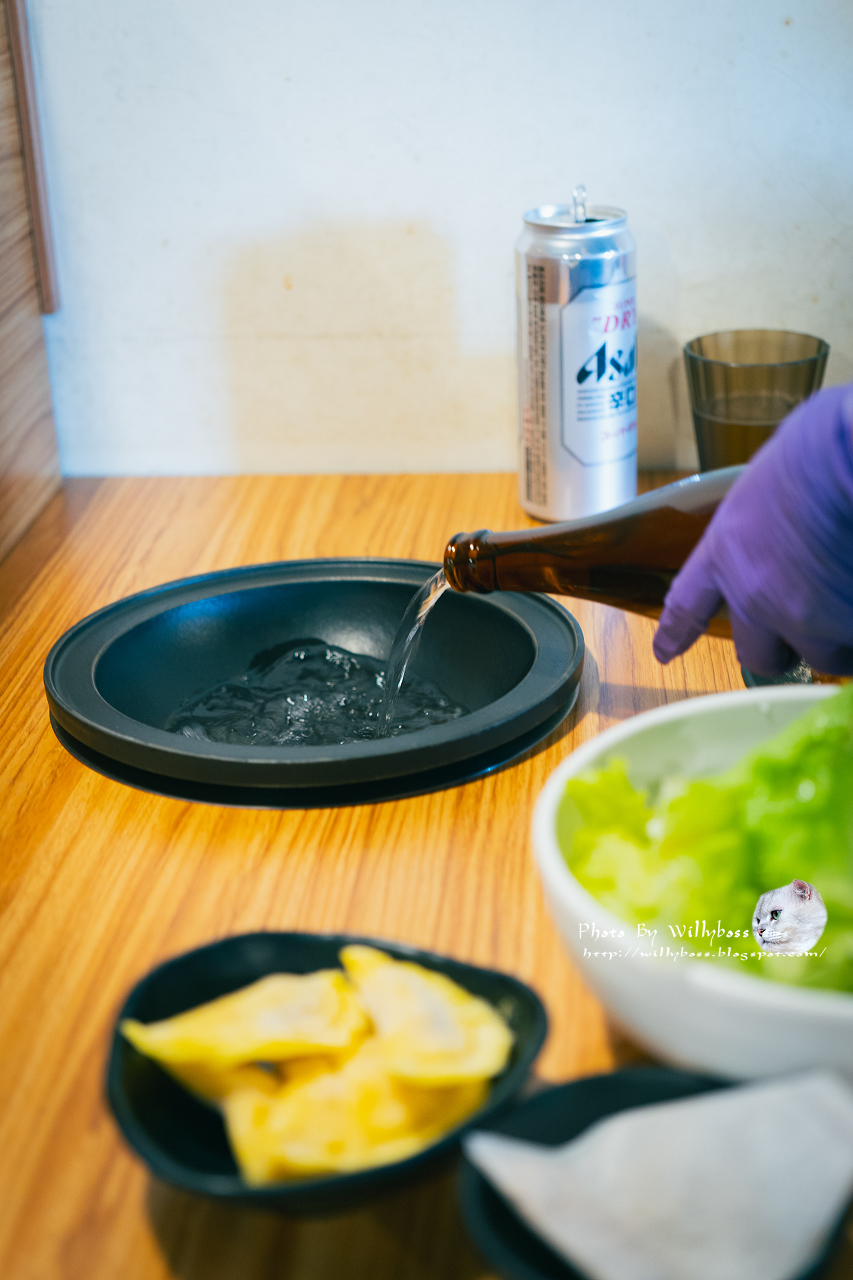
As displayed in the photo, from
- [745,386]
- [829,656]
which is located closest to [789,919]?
[829,656]

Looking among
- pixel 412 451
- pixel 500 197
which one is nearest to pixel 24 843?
pixel 412 451

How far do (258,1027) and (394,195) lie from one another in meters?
1.07

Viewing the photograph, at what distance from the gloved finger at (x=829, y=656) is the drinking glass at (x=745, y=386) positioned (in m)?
0.47

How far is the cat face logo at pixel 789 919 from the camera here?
0.68m

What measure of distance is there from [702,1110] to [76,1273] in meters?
0.26

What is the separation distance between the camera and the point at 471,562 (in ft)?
3.06

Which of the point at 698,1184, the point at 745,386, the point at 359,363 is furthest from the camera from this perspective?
the point at 359,363

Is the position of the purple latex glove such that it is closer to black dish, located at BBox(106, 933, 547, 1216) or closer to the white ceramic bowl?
the white ceramic bowl

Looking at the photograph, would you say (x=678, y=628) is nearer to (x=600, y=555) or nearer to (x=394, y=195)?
(x=600, y=555)

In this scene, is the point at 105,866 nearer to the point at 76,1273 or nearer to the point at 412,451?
the point at 76,1273

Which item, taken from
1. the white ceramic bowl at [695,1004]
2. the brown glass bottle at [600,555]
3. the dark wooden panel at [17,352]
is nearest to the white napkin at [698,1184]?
the white ceramic bowl at [695,1004]

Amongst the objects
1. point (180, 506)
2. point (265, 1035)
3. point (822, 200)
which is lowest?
point (180, 506)

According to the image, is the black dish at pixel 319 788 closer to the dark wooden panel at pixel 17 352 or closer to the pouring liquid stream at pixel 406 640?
the pouring liquid stream at pixel 406 640

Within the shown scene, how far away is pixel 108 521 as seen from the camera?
1321 mm
